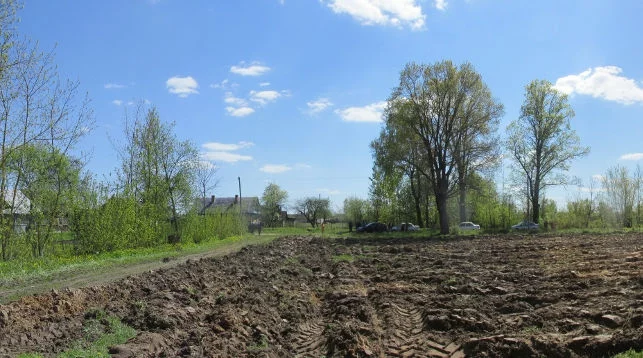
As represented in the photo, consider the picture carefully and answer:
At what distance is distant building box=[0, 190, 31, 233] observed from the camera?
17703 mm

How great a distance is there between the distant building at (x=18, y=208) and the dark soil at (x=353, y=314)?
300 inches

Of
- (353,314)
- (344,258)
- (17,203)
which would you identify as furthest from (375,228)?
(353,314)

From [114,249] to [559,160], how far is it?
42729 millimetres

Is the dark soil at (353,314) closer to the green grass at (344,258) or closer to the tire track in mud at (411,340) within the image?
the tire track in mud at (411,340)

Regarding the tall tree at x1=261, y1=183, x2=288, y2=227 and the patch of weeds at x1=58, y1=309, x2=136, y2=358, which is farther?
the tall tree at x1=261, y1=183, x2=288, y2=227

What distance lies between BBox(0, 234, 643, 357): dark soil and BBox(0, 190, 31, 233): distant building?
763cm

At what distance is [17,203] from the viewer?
18609 millimetres

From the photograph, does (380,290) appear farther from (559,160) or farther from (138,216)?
(559,160)

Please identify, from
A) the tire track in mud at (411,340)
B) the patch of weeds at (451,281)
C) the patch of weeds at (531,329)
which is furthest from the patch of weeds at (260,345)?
the patch of weeds at (451,281)

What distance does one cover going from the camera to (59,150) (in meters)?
19.3

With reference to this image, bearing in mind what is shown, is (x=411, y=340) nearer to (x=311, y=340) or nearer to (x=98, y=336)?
(x=311, y=340)

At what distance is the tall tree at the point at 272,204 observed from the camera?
9501 cm

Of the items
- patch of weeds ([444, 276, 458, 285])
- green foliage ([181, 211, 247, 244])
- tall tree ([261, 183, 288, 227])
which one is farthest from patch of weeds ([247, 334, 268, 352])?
tall tree ([261, 183, 288, 227])

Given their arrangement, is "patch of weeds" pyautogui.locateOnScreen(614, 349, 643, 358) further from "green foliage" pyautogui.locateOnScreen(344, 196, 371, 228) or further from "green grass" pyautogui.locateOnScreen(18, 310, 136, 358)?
"green foliage" pyautogui.locateOnScreen(344, 196, 371, 228)
